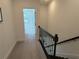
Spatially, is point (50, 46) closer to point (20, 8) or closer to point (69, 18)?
point (69, 18)

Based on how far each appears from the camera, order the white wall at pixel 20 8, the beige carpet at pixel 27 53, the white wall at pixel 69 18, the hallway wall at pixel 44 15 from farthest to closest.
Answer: the hallway wall at pixel 44 15, the white wall at pixel 20 8, the beige carpet at pixel 27 53, the white wall at pixel 69 18

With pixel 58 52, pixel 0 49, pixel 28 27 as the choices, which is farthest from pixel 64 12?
pixel 28 27

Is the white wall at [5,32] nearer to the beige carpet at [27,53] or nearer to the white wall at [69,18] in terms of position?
the beige carpet at [27,53]

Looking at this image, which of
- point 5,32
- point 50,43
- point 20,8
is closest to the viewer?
point 5,32

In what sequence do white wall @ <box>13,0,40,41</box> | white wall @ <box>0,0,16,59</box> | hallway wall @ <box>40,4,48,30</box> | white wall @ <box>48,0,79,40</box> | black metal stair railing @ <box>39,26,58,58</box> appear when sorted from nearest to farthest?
black metal stair railing @ <box>39,26,58,58</box> < white wall @ <box>0,0,16,59</box> < white wall @ <box>48,0,79,40</box> < white wall @ <box>13,0,40,41</box> < hallway wall @ <box>40,4,48,30</box>

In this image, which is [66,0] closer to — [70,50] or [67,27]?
[67,27]

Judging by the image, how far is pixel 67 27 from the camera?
13.4 ft

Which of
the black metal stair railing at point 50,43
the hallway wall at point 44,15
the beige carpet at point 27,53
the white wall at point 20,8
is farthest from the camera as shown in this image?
the hallway wall at point 44,15

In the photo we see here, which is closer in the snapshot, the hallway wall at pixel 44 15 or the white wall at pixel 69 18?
the white wall at pixel 69 18

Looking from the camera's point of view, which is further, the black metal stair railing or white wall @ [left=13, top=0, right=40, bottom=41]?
white wall @ [left=13, top=0, right=40, bottom=41]

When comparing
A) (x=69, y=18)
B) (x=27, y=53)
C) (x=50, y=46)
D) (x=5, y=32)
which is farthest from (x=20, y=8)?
(x=50, y=46)

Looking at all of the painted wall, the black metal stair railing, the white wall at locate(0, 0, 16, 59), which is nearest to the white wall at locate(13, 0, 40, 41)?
the white wall at locate(0, 0, 16, 59)

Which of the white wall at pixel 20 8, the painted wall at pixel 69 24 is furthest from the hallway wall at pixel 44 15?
the painted wall at pixel 69 24

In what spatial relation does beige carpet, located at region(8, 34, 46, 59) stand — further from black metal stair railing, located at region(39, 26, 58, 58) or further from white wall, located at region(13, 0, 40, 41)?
white wall, located at region(13, 0, 40, 41)
